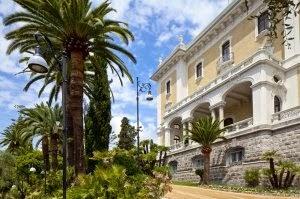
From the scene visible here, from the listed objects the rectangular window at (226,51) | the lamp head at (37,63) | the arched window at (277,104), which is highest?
the rectangular window at (226,51)

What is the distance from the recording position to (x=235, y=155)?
30922 millimetres

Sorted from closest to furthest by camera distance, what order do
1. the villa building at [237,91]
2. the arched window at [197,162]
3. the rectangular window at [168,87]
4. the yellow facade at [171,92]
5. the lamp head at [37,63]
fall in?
the lamp head at [37,63] < the villa building at [237,91] < the arched window at [197,162] < the yellow facade at [171,92] < the rectangular window at [168,87]

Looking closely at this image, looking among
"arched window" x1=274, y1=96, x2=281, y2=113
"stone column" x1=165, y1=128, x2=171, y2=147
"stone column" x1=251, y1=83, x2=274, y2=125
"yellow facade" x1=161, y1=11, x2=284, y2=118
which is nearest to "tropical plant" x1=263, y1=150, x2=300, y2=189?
"stone column" x1=251, y1=83, x2=274, y2=125

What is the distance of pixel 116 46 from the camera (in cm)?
2172

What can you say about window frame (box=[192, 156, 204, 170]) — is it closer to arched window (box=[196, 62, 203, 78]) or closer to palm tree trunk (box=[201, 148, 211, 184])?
palm tree trunk (box=[201, 148, 211, 184])

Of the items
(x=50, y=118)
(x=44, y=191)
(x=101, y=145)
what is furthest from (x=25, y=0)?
(x=50, y=118)

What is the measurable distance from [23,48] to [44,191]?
8771 millimetres

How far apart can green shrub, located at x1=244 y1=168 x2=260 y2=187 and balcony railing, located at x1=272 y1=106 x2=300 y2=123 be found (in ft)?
11.3

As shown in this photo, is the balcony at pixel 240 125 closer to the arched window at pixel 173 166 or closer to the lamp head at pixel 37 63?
the arched window at pixel 173 166

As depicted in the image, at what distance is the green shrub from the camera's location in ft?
85.9

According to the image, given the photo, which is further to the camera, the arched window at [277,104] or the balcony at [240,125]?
the arched window at [277,104]

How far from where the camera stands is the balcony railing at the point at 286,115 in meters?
25.8

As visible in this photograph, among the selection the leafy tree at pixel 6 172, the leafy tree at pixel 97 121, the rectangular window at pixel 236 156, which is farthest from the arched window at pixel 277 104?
the leafy tree at pixel 6 172

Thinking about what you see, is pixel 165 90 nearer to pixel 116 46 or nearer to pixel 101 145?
pixel 101 145
